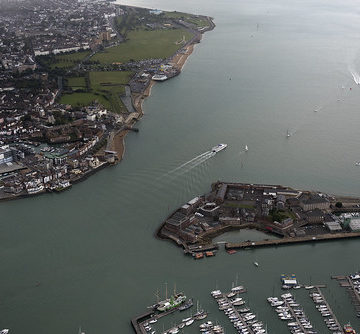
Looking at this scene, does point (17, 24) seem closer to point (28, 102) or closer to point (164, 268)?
point (28, 102)

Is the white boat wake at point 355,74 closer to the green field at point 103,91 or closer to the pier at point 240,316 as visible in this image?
the green field at point 103,91

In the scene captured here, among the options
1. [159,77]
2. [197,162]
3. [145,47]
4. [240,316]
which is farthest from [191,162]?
[145,47]

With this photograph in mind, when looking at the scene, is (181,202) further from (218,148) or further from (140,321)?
(140,321)

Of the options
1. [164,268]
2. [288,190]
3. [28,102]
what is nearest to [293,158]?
[288,190]

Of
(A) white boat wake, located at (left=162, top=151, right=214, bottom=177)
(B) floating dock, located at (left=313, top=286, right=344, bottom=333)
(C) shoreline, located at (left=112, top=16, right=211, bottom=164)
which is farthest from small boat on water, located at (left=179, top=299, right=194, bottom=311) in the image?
(C) shoreline, located at (left=112, top=16, right=211, bottom=164)

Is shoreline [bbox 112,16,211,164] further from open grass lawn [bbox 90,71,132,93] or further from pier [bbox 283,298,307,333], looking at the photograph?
pier [bbox 283,298,307,333]

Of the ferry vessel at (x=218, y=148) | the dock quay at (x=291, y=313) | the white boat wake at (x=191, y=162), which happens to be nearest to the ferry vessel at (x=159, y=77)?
the ferry vessel at (x=218, y=148)
